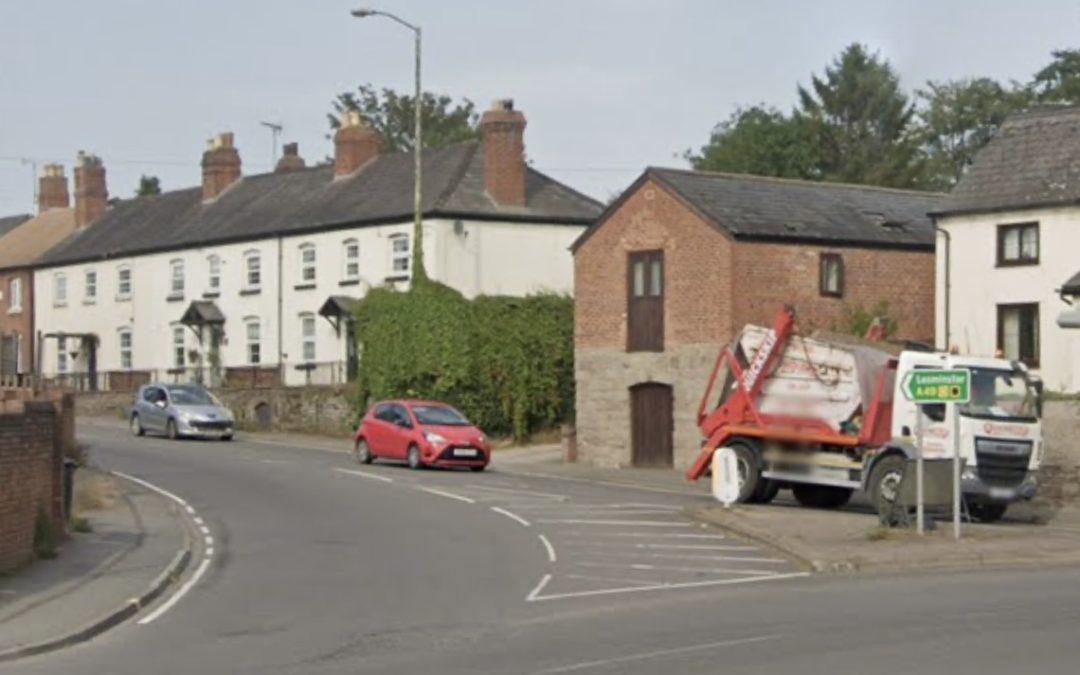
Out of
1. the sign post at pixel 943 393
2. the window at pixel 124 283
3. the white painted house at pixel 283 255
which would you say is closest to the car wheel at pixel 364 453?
the white painted house at pixel 283 255

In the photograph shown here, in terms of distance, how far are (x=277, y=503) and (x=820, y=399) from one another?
9.50 metres

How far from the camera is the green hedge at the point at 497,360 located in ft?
174

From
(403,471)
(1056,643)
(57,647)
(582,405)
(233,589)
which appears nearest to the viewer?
(1056,643)

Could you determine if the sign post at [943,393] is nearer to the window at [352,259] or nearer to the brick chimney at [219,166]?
the window at [352,259]

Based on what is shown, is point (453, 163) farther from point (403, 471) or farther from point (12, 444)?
point (12, 444)

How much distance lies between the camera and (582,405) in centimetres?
4791

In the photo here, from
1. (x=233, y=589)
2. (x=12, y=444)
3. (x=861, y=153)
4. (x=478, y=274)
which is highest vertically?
(x=861, y=153)

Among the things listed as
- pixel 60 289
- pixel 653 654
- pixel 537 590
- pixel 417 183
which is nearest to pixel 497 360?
pixel 417 183

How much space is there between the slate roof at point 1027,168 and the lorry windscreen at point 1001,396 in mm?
9348

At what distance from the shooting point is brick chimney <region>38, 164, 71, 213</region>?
89.6m

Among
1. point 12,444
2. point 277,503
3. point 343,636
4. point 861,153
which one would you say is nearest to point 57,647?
point 343,636

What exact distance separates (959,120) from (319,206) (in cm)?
3247

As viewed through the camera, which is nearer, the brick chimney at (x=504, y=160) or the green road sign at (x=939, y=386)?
the green road sign at (x=939, y=386)

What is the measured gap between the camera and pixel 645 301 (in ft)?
152
